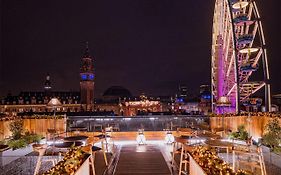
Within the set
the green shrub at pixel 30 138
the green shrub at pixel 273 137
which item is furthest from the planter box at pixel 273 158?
the green shrub at pixel 30 138

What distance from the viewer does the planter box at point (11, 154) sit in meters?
8.09

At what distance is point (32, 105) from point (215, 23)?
73920mm

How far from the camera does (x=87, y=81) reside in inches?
3135

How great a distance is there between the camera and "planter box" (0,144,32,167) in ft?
26.6

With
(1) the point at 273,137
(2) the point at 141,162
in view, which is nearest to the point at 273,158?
(1) the point at 273,137

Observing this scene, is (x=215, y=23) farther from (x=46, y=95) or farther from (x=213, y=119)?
(x=46, y=95)

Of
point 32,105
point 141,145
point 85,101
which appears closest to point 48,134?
point 141,145

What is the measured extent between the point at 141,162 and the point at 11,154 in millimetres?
4194

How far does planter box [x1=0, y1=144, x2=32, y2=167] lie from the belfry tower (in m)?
69.8

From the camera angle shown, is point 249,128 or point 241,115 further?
point 241,115

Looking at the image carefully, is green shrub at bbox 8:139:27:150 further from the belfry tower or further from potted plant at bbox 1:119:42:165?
the belfry tower

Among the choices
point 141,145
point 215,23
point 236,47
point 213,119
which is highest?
point 215,23

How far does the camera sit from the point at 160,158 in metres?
8.06

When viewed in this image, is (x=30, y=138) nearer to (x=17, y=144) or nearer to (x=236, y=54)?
(x=17, y=144)
